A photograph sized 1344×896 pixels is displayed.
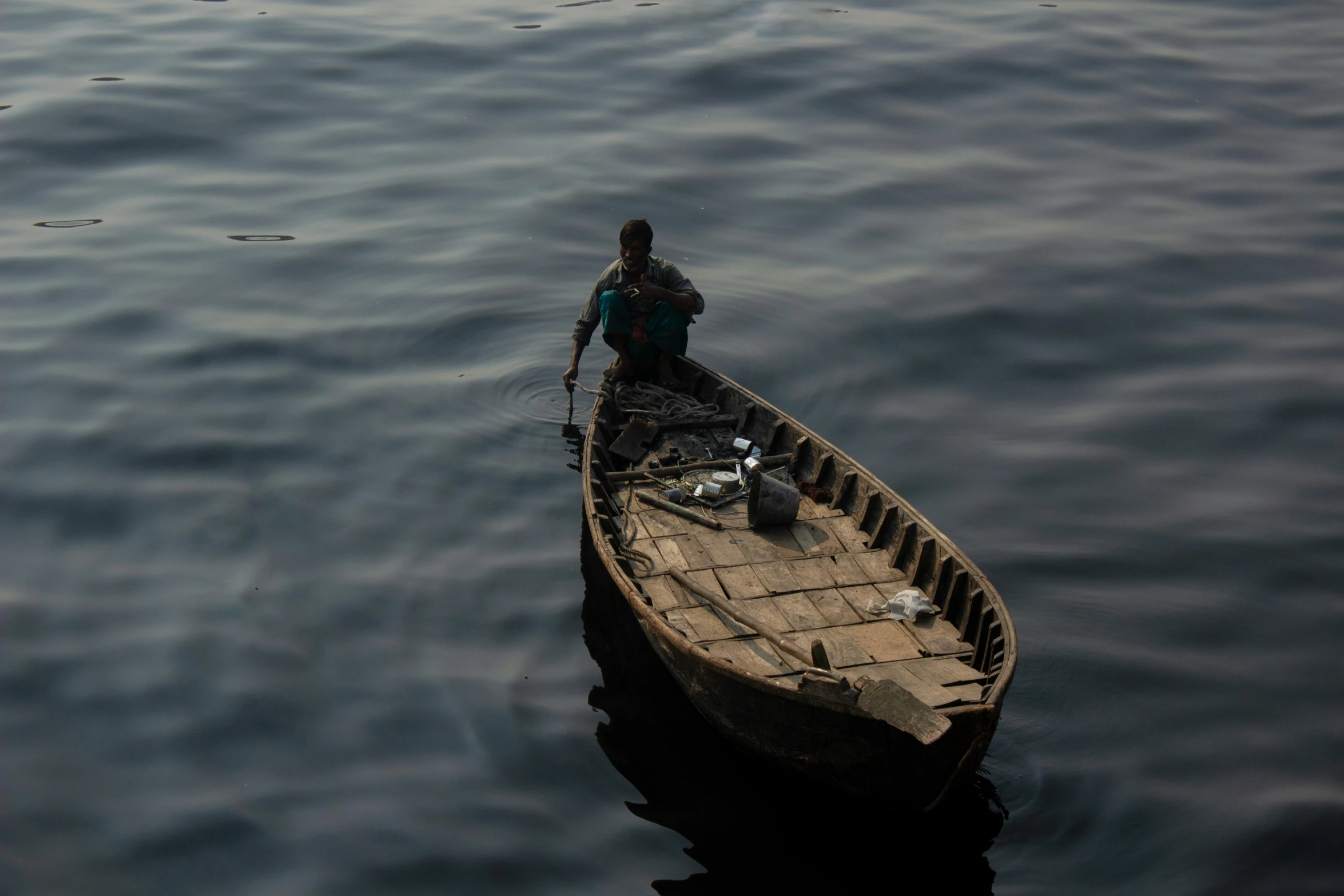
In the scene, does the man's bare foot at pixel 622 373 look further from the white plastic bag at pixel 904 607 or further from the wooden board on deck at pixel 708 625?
the white plastic bag at pixel 904 607

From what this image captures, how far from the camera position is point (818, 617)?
798 centimetres

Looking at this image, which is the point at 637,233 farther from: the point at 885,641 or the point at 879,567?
the point at 885,641

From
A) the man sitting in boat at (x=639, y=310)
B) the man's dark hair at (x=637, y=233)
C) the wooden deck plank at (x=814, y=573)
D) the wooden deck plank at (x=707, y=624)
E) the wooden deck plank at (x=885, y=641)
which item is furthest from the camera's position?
the man sitting in boat at (x=639, y=310)

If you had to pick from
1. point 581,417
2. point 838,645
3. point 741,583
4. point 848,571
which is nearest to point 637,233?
point 581,417

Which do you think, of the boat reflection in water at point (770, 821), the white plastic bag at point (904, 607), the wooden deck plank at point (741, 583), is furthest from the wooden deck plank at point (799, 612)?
the boat reflection in water at point (770, 821)

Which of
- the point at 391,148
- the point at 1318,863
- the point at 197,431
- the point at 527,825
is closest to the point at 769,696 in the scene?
the point at 527,825

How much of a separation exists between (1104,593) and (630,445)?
12.4 ft

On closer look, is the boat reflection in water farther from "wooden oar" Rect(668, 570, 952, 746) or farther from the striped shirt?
the striped shirt

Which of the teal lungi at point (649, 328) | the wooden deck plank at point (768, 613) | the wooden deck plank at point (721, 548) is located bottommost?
the wooden deck plank at point (768, 613)

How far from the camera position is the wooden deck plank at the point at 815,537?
28.6 feet

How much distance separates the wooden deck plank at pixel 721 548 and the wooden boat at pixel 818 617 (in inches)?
0.5

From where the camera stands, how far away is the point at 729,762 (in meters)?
7.85

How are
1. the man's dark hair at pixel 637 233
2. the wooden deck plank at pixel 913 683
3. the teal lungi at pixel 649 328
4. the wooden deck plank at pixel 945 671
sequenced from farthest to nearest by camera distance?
the teal lungi at pixel 649 328, the man's dark hair at pixel 637 233, the wooden deck plank at pixel 945 671, the wooden deck plank at pixel 913 683

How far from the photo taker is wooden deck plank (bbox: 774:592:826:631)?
7895mm
